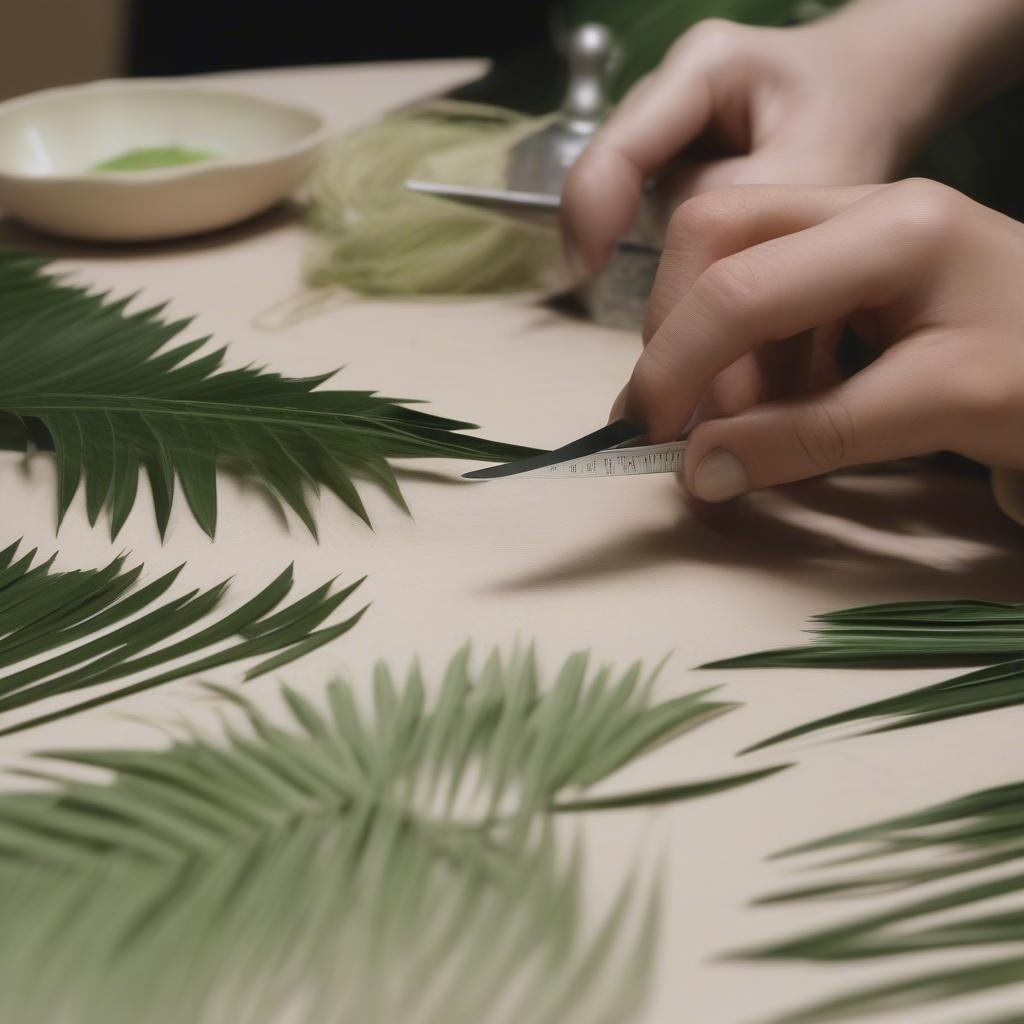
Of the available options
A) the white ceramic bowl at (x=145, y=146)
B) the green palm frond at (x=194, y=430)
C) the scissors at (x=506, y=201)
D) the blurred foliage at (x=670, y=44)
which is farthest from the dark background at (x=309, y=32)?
the green palm frond at (x=194, y=430)

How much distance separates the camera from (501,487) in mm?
571

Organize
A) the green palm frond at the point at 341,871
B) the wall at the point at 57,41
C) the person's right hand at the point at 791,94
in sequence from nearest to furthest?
1. the green palm frond at the point at 341,871
2. the person's right hand at the point at 791,94
3. the wall at the point at 57,41

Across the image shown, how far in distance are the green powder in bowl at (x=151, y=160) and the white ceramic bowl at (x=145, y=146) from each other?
2cm

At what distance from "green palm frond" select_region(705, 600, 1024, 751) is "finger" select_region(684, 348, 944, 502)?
7cm

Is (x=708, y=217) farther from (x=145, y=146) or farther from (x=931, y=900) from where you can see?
(x=145, y=146)

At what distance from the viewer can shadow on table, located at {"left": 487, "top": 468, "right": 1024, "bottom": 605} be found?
0.50 meters

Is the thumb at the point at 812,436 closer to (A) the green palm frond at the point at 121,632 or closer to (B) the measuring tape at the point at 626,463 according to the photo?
(B) the measuring tape at the point at 626,463

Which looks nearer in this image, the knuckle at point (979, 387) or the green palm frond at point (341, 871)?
the green palm frond at point (341, 871)

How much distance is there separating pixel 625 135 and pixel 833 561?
32cm

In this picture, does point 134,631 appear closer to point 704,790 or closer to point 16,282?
point 704,790

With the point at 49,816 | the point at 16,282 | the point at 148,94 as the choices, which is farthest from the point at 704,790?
the point at 148,94

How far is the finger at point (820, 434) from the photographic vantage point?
47cm

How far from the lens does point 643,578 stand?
0.50 meters

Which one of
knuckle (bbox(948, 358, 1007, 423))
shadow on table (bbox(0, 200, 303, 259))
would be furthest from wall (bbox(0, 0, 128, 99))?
knuckle (bbox(948, 358, 1007, 423))
